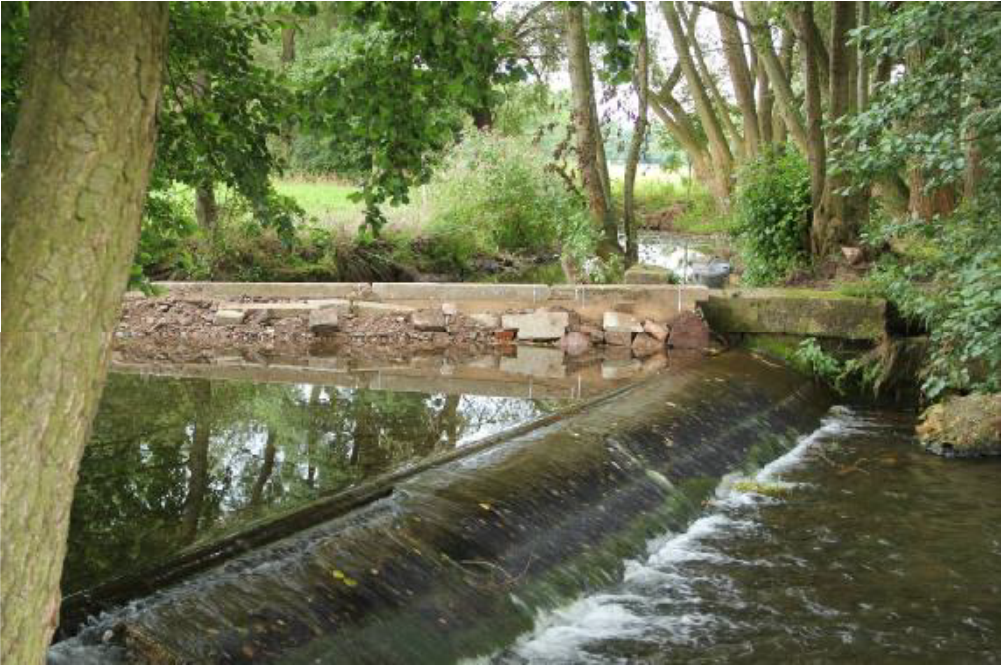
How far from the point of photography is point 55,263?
6.02 feet

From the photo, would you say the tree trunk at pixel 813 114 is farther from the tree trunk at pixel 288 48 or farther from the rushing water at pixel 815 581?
the tree trunk at pixel 288 48

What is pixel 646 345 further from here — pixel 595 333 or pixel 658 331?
pixel 595 333

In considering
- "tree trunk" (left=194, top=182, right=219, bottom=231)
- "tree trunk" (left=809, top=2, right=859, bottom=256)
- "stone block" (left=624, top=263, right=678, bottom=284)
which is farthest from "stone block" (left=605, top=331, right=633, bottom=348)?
"tree trunk" (left=194, top=182, right=219, bottom=231)

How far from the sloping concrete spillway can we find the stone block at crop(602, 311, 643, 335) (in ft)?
10.5

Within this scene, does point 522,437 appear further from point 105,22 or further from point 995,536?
point 105,22

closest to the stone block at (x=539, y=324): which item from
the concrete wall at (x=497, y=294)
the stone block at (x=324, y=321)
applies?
the concrete wall at (x=497, y=294)

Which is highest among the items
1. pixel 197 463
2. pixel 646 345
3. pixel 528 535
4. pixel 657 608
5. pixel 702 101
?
pixel 702 101

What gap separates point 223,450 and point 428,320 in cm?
514

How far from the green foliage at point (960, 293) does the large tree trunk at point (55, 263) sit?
18.9ft

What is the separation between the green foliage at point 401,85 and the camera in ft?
13.4

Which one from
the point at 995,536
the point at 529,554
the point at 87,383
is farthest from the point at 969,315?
the point at 87,383

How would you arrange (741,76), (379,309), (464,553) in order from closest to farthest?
1. (464,553)
2. (379,309)
3. (741,76)

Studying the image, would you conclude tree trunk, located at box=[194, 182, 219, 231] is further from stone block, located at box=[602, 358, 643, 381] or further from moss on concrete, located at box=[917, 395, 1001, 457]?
moss on concrete, located at box=[917, 395, 1001, 457]

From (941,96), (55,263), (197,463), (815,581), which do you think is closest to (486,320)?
(197,463)
